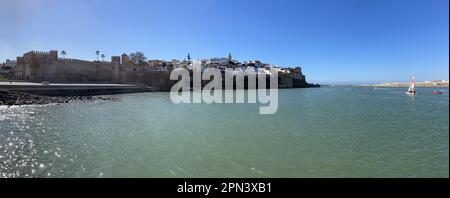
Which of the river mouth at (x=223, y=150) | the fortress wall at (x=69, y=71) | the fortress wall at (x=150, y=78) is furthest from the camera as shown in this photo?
the fortress wall at (x=150, y=78)

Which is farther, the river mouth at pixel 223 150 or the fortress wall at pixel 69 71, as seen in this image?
the fortress wall at pixel 69 71

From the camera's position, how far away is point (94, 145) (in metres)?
9.62

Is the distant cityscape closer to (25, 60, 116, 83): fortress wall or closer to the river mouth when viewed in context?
(25, 60, 116, 83): fortress wall

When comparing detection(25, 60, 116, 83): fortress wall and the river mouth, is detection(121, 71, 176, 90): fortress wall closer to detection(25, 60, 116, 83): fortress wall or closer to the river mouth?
detection(25, 60, 116, 83): fortress wall

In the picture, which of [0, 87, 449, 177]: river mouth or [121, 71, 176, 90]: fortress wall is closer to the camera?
[0, 87, 449, 177]: river mouth

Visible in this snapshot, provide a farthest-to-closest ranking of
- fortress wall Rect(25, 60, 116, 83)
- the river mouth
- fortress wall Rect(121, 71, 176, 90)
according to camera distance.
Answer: fortress wall Rect(121, 71, 176, 90) → fortress wall Rect(25, 60, 116, 83) → the river mouth

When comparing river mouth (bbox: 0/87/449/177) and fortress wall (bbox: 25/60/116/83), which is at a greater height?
fortress wall (bbox: 25/60/116/83)

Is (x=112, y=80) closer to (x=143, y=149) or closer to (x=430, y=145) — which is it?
(x=143, y=149)

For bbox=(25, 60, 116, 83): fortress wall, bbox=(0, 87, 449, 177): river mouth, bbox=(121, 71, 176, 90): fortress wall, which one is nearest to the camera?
bbox=(0, 87, 449, 177): river mouth

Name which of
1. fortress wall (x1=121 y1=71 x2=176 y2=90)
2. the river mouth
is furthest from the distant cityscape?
the river mouth

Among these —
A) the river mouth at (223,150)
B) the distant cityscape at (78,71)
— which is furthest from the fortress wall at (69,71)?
the river mouth at (223,150)

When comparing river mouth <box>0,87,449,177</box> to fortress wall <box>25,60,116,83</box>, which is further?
fortress wall <box>25,60,116,83</box>

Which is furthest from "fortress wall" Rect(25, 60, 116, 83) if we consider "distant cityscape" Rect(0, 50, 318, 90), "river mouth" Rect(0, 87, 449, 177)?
"river mouth" Rect(0, 87, 449, 177)

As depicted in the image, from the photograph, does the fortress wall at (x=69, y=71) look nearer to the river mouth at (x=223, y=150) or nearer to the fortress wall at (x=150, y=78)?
the fortress wall at (x=150, y=78)
